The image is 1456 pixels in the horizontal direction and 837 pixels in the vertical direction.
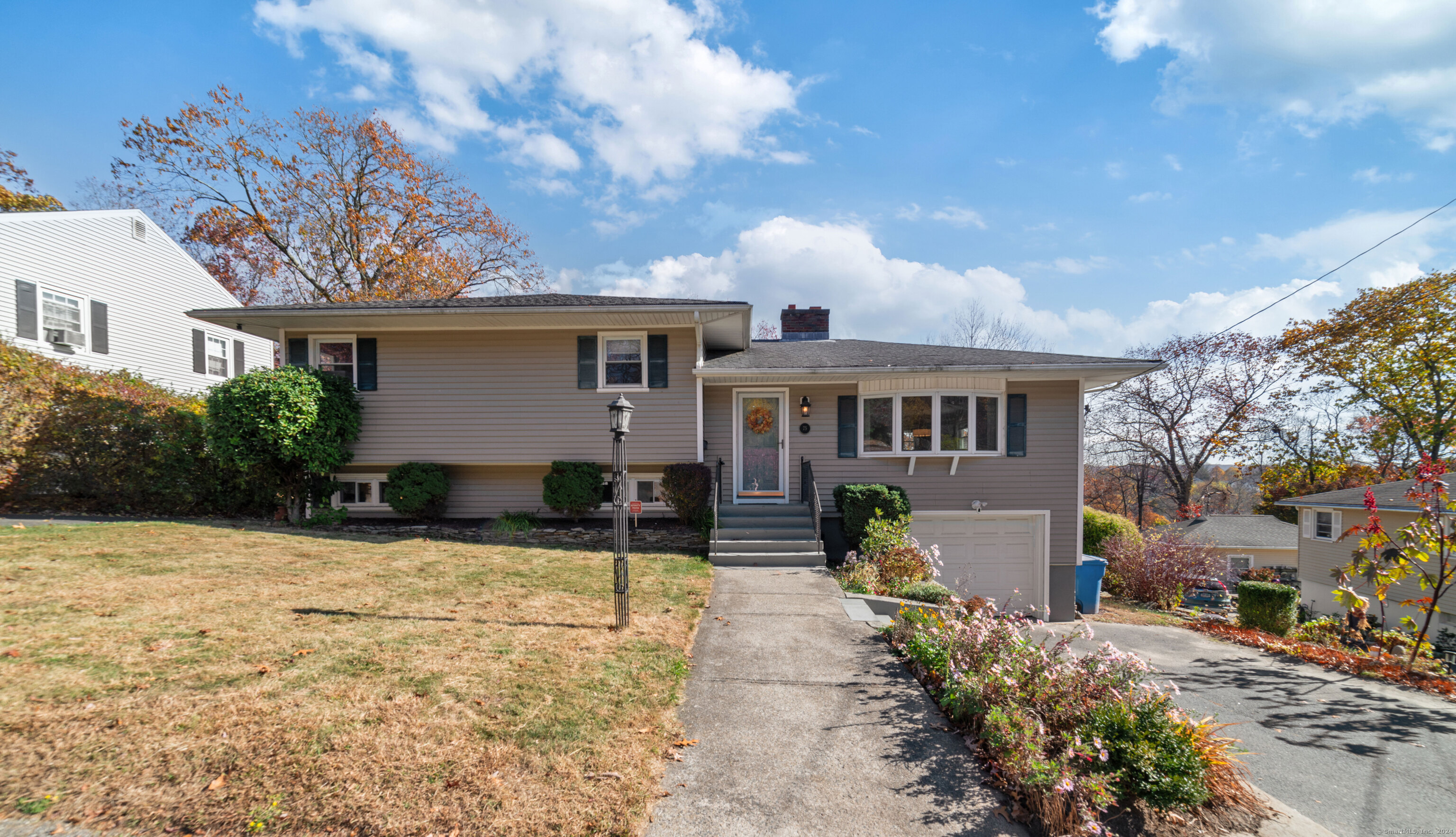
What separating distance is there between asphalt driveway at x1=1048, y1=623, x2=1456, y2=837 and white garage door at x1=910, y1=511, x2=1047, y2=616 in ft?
12.1

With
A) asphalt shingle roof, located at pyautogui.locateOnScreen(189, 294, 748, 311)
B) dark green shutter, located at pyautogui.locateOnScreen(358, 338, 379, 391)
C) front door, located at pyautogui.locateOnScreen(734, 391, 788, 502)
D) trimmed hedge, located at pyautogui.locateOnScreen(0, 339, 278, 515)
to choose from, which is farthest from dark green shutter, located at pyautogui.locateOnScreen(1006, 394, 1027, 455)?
trimmed hedge, located at pyautogui.locateOnScreen(0, 339, 278, 515)

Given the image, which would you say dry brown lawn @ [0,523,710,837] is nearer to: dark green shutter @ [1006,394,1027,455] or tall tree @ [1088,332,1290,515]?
dark green shutter @ [1006,394,1027,455]

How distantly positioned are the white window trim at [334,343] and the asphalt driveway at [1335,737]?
12455 millimetres

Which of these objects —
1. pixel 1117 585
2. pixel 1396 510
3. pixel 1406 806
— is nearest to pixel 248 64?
pixel 1406 806

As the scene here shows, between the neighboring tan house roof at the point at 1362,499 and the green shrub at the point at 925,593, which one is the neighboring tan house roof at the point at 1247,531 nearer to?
the neighboring tan house roof at the point at 1362,499

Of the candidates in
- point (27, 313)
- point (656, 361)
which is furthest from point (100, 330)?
point (656, 361)

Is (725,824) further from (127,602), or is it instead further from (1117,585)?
(1117,585)

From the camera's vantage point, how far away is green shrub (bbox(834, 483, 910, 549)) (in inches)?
360

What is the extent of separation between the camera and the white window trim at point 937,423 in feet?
33.3

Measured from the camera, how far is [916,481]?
34.4 feet

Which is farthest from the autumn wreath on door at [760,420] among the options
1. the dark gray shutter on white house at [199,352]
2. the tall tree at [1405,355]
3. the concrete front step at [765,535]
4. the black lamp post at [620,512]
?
the tall tree at [1405,355]

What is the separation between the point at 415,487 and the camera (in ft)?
32.6

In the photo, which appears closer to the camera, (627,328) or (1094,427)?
(627,328)

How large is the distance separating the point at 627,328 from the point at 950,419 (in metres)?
6.16
